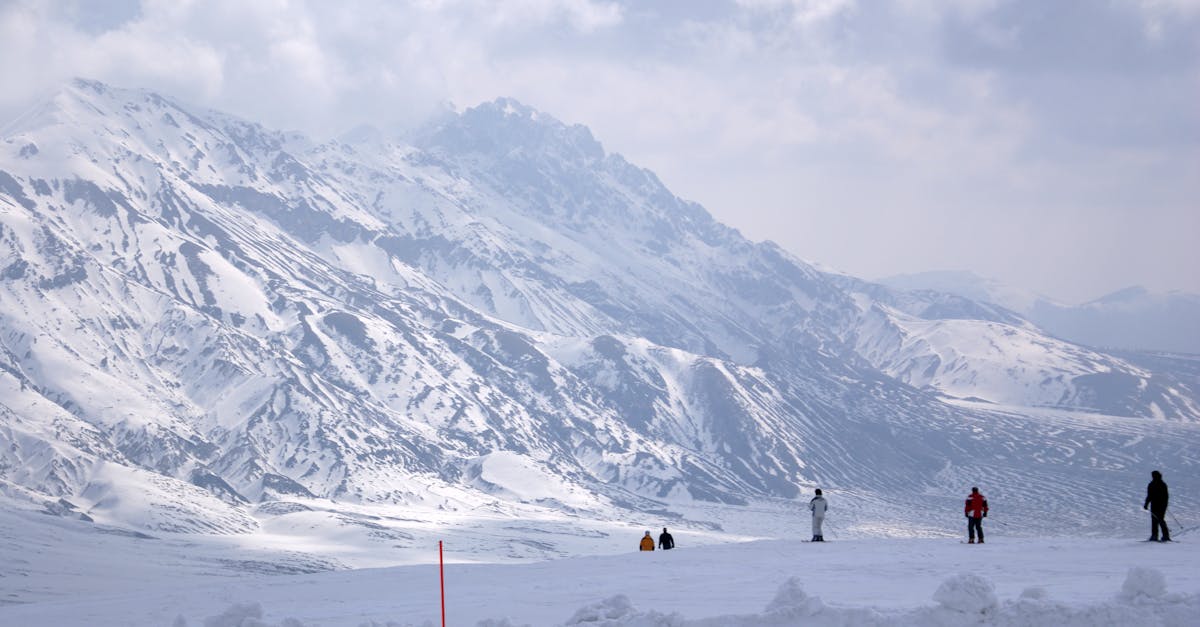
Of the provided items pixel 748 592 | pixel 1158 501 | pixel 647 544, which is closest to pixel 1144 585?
pixel 748 592

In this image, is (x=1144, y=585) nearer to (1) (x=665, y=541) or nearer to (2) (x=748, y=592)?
(2) (x=748, y=592)

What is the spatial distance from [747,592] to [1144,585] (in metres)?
13.3

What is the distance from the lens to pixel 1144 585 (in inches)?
1254

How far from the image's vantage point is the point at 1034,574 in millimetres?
42562

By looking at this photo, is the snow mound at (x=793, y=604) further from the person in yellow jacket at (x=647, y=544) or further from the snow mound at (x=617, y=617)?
the person in yellow jacket at (x=647, y=544)

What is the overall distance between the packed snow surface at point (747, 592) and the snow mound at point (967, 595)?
3cm

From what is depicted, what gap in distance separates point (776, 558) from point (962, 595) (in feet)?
70.5

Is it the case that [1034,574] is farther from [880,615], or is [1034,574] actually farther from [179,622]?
[179,622]

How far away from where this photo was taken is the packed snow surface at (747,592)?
105 feet

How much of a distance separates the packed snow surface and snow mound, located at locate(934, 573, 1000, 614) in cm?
3

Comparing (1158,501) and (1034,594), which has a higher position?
(1158,501)

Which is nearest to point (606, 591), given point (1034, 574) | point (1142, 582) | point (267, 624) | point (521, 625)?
point (521, 625)

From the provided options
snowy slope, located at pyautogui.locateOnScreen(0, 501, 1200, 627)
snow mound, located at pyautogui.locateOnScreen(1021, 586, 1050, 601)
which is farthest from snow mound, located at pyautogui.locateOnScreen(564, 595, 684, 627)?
snow mound, located at pyautogui.locateOnScreen(1021, 586, 1050, 601)

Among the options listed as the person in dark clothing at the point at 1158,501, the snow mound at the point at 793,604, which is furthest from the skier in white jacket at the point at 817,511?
the snow mound at the point at 793,604
